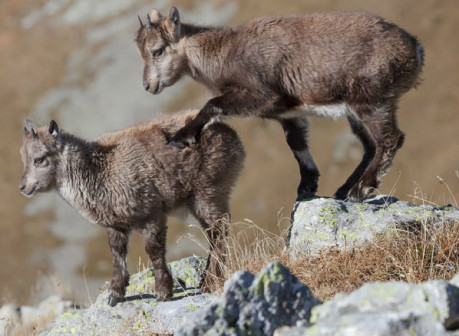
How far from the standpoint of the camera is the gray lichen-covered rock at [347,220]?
382 inches

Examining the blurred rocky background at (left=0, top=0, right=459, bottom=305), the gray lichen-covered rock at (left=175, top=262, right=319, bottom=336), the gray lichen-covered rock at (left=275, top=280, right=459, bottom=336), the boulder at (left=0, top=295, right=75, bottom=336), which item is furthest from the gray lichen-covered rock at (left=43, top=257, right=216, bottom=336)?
the blurred rocky background at (left=0, top=0, right=459, bottom=305)

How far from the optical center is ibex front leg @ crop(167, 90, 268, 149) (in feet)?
36.1

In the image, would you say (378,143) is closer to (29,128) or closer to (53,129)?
(53,129)

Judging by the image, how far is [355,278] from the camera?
8781mm

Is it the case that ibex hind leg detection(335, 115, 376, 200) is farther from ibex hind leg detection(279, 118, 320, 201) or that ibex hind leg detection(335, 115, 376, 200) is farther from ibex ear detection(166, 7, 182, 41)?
ibex ear detection(166, 7, 182, 41)

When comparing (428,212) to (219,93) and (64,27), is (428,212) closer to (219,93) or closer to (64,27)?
(219,93)

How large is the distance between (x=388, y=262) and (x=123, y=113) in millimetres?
70918

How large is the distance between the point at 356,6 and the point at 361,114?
7750 centimetres

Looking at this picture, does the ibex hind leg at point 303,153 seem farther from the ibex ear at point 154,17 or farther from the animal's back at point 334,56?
the ibex ear at point 154,17

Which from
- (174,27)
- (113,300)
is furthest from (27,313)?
(174,27)

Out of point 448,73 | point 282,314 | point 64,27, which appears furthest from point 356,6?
point 282,314

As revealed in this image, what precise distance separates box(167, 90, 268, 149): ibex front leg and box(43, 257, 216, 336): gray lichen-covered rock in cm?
213

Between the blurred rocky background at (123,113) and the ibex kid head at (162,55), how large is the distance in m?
43.0

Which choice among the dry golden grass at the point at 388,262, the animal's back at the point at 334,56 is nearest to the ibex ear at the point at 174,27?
the animal's back at the point at 334,56
